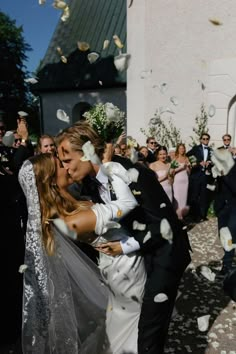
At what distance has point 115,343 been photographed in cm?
256

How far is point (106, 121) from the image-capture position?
3164 millimetres

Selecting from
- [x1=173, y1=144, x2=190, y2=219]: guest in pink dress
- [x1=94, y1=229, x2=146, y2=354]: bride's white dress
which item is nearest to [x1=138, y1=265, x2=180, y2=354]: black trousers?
[x1=94, y1=229, x2=146, y2=354]: bride's white dress

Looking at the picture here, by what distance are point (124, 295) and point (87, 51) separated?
52.8 feet

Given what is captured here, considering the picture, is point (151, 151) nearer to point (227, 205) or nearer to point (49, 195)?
point (227, 205)

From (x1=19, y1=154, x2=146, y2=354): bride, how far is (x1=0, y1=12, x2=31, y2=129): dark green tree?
2739 cm

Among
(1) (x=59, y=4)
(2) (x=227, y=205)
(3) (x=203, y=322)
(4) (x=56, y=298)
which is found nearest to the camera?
(4) (x=56, y=298)

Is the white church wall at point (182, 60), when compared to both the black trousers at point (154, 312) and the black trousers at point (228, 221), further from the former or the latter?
the black trousers at point (154, 312)

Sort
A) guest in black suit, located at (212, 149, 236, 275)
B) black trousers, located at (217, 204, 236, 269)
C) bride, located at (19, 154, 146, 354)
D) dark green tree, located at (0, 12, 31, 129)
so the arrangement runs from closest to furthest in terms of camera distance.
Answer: bride, located at (19, 154, 146, 354), guest in black suit, located at (212, 149, 236, 275), black trousers, located at (217, 204, 236, 269), dark green tree, located at (0, 12, 31, 129)

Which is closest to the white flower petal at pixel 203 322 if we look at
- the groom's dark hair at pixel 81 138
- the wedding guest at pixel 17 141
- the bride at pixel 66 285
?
the bride at pixel 66 285

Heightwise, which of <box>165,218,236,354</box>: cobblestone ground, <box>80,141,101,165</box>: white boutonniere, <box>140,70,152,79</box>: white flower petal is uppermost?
<box>140,70,152,79</box>: white flower petal

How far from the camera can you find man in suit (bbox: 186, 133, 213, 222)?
28.9ft

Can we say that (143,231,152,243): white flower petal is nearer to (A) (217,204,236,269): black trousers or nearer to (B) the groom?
(B) the groom

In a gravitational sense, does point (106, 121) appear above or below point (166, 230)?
above

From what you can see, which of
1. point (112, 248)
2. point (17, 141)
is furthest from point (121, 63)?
point (17, 141)
